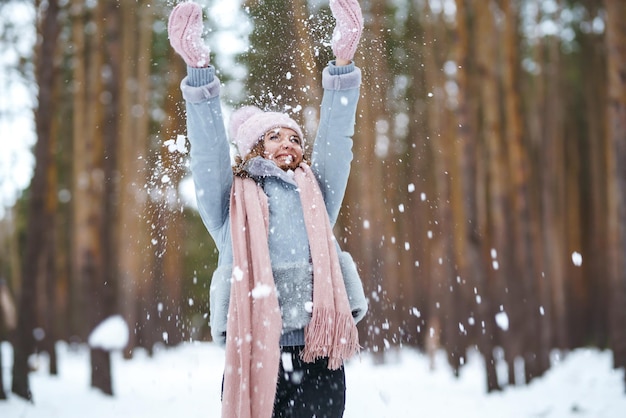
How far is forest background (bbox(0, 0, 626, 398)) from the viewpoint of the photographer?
6.59 meters

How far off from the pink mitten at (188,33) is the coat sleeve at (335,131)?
488 millimetres

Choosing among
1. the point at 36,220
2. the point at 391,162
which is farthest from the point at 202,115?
the point at 391,162

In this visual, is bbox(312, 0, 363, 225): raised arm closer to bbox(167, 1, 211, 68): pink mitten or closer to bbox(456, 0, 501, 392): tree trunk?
bbox(167, 1, 211, 68): pink mitten

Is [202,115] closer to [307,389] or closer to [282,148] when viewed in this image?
[282,148]

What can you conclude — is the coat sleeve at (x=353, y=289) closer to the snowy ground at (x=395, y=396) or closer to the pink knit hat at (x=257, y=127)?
the pink knit hat at (x=257, y=127)

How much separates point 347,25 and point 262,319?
1094 mm

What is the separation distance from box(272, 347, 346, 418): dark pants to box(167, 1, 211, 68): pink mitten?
107 centimetres

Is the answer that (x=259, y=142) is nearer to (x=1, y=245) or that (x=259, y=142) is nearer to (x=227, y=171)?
(x=227, y=171)

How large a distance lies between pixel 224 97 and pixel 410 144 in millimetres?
7721

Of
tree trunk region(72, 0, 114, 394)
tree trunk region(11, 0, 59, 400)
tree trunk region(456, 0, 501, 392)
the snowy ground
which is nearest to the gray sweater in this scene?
the snowy ground

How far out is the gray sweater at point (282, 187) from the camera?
7.48ft

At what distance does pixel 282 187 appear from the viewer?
2.51 meters

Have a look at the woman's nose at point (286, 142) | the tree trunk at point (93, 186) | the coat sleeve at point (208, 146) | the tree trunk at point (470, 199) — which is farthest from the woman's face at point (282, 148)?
the tree trunk at point (93, 186)

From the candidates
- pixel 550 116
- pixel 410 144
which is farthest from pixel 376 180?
pixel 550 116
